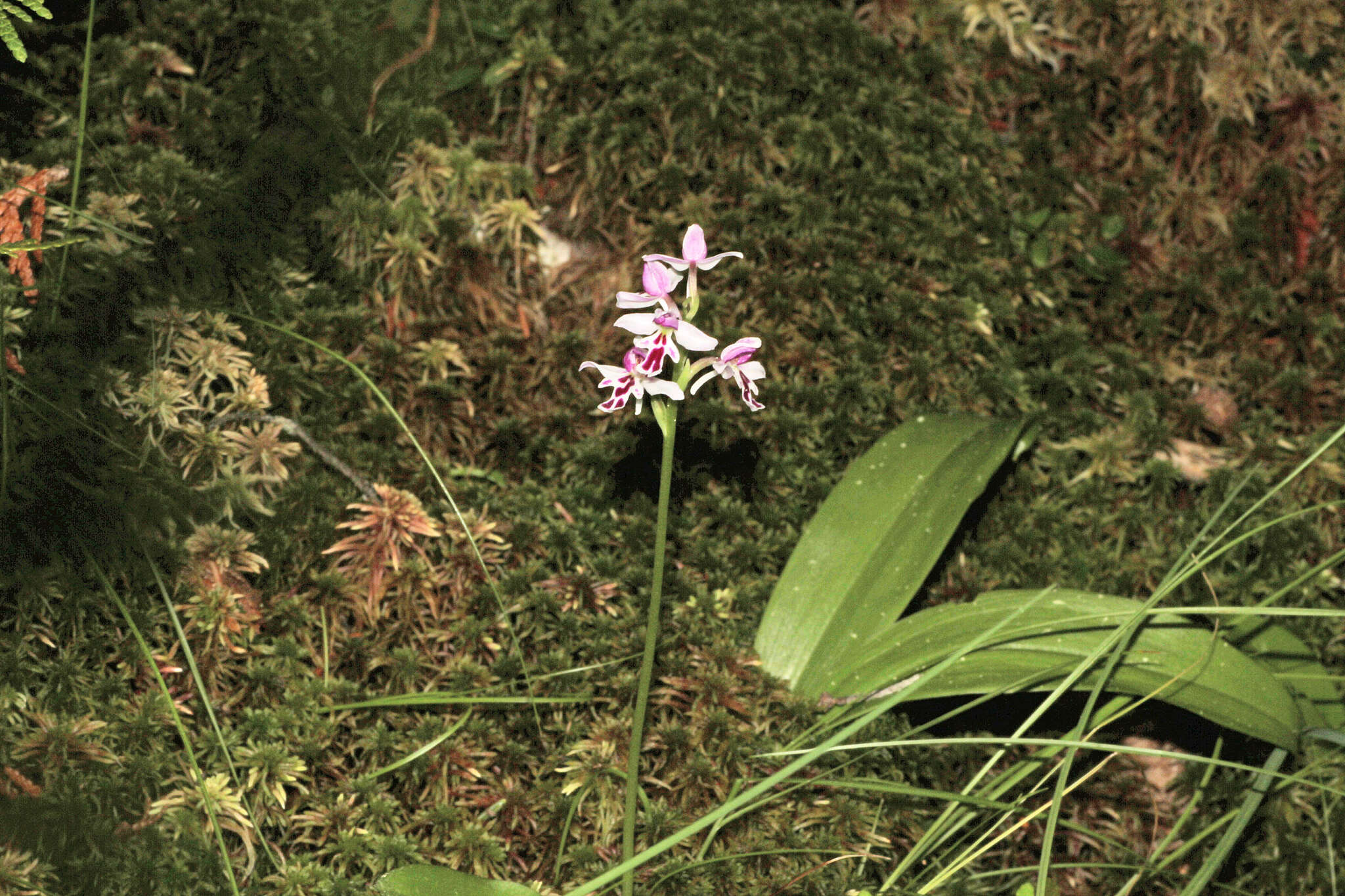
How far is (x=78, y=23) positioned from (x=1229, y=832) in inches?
125

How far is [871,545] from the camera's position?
2215mm

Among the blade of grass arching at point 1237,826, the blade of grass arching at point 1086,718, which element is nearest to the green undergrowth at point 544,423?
the blade of grass arching at point 1237,826

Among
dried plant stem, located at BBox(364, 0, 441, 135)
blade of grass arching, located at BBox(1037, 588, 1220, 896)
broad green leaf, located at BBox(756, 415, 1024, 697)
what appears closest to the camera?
blade of grass arching, located at BBox(1037, 588, 1220, 896)

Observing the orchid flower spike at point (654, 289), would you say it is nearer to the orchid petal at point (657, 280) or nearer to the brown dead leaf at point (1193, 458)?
the orchid petal at point (657, 280)

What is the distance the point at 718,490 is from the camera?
240 centimetres

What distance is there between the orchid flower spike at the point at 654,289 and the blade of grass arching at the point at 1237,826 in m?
1.45

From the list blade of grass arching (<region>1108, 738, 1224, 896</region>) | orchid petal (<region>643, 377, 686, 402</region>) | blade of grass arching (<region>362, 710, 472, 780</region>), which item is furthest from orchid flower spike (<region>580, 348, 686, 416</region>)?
blade of grass arching (<region>1108, 738, 1224, 896</region>)

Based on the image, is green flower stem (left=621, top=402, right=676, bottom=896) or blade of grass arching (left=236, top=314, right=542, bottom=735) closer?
green flower stem (left=621, top=402, right=676, bottom=896)

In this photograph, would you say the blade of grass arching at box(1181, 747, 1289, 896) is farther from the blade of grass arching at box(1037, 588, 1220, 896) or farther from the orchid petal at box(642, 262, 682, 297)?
the orchid petal at box(642, 262, 682, 297)

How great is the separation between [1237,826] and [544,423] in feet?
5.64

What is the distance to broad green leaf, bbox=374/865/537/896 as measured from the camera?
5.29 feet

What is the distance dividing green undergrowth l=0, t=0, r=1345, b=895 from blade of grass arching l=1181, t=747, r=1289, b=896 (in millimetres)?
132

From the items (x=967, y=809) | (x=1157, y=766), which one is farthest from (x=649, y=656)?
(x=1157, y=766)

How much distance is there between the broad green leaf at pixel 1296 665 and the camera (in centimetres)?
216
